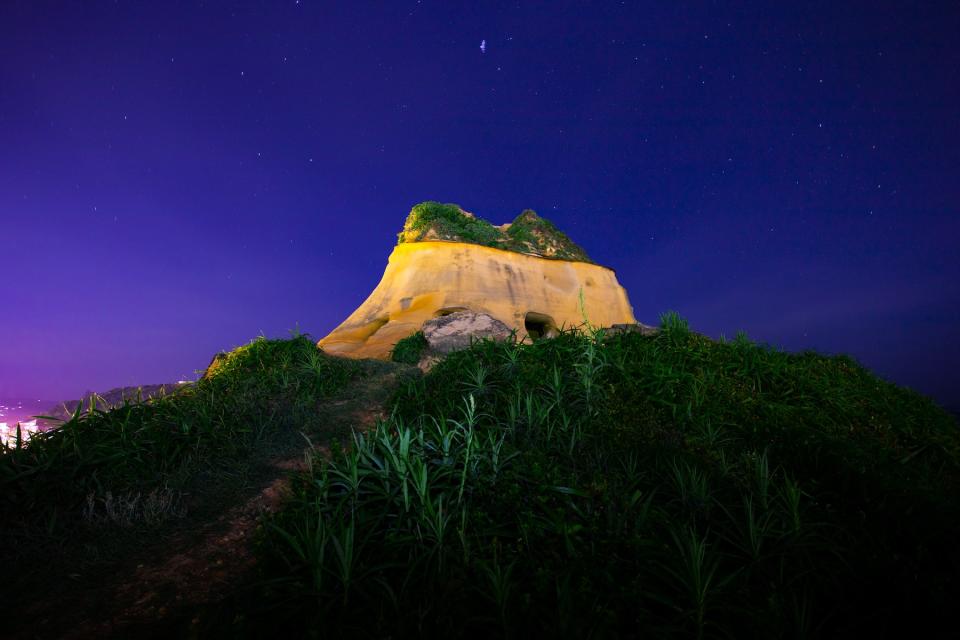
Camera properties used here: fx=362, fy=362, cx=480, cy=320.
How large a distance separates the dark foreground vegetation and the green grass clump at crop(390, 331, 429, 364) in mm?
5674

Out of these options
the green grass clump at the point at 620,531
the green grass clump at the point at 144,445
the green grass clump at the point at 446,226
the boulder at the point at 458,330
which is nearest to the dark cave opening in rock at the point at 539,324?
the green grass clump at the point at 446,226

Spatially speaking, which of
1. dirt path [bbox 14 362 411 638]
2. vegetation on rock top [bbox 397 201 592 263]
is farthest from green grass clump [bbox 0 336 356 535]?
vegetation on rock top [bbox 397 201 592 263]

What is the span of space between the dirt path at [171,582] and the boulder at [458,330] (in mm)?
7309

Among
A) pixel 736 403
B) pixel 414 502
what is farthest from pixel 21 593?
pixel 736 403

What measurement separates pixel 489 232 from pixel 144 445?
17.4 meters

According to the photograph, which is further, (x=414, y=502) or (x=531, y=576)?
(x=414, y=502)

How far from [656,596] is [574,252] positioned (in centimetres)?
2181

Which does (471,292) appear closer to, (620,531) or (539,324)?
(539,324)

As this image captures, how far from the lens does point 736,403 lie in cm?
500

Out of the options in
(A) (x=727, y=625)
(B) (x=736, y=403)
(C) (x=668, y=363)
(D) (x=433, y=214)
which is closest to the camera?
(A) (x=727, y=625)

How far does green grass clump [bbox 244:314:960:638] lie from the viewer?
1.79m

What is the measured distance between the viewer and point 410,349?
12.0 metres

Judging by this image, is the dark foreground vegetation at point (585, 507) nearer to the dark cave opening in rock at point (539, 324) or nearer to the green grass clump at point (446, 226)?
the dark cave opening in rock at point (539, 324)

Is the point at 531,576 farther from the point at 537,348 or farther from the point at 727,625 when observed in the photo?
the point at 537,348
